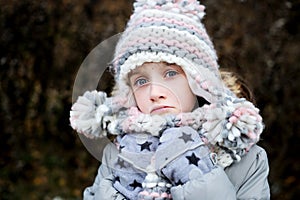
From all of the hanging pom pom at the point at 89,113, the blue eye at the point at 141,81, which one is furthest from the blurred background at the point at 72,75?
the blue eye at the point at 141,81

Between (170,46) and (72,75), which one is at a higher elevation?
(170,46)

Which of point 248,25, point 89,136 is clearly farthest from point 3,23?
point 89,136

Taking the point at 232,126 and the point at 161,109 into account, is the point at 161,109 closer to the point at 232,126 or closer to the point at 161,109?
the point at 161,109

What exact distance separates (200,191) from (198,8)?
682 millimetres

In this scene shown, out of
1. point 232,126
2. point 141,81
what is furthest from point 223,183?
point 141,81

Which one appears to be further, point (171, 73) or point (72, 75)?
point (72, 75)

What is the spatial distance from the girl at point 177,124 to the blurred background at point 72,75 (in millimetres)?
2613

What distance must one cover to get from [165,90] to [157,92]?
3 centimetres

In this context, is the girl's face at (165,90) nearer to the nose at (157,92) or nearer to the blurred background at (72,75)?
the nose at (157,92)

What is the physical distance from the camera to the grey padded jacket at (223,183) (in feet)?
8.91

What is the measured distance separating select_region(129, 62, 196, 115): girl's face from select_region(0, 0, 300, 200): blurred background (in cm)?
267

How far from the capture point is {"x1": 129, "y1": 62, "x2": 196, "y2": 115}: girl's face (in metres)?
2.83

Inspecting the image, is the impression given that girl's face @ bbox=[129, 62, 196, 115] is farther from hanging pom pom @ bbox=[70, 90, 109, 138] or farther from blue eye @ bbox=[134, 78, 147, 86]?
hanging pom pom @ bbox=[70, 90, 109, 138]

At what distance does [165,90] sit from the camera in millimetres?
2830
